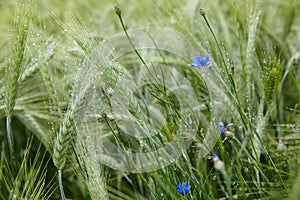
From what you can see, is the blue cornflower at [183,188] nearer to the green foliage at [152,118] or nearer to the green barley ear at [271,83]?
the green foliage at [152,118]

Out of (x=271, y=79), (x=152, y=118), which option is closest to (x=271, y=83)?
(x=271, y=79)

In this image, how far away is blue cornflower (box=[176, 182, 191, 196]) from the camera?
78 centimetres

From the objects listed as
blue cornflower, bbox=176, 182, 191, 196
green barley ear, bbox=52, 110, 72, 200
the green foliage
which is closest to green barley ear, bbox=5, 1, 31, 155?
the green foliage

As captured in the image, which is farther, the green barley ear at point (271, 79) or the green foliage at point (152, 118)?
the green barley ear at point (271, 79)

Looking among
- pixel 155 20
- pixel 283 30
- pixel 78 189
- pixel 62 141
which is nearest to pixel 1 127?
pixel 78 189

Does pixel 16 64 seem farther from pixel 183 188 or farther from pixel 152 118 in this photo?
pixel 183 188

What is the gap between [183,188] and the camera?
78 cm

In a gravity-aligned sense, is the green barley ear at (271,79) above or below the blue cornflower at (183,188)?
above

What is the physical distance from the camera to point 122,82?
81 cm

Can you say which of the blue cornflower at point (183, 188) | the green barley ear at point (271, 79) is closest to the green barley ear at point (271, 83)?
the green barley ear at point (271, 79)

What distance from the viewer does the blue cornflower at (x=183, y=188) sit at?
784 mm

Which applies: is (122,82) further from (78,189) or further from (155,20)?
(155,20)

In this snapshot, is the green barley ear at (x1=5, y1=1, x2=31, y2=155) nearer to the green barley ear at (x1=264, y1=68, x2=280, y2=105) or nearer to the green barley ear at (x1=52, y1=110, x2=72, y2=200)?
the green barley ear at (x1=52, y1=110, x2=72, y2=200)

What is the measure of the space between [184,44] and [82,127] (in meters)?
0.41
